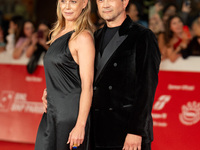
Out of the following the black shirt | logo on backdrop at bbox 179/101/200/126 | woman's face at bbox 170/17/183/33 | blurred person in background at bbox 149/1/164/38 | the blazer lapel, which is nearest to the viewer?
the blazer lapel

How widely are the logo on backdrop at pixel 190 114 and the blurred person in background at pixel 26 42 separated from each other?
7.79 ft

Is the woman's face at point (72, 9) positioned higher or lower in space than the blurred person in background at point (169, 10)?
lower

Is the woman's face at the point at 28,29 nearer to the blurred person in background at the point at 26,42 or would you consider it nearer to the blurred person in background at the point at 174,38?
the blurred person in background at the point at 26,42

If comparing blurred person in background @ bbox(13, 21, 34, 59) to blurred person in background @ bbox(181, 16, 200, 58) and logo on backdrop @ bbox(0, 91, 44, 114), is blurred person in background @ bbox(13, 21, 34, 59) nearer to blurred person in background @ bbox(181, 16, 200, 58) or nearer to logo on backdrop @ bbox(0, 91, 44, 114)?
logo on backdrop @ bbox(0, 91, 44, 114)

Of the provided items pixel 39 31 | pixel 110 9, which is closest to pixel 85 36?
pixel 110 9

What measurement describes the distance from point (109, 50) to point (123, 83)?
0.25 meters

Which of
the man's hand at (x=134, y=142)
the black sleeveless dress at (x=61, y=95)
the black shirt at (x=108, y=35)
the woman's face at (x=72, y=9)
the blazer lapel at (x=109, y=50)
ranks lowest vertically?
the man's hand at (x=134, y=142)

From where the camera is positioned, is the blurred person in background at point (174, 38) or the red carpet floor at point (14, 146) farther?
the red carpet floor at point (14, 146)

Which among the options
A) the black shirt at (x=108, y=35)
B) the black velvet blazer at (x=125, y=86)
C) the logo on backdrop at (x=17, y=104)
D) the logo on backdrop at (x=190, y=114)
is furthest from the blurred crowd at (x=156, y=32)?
the black velvet blazer at (x=125, y=86)

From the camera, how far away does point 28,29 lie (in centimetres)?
555

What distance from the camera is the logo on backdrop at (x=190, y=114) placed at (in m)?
4.39

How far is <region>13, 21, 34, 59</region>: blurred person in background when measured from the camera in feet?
17.1

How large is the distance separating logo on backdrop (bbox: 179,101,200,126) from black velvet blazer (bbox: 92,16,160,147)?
2179mm

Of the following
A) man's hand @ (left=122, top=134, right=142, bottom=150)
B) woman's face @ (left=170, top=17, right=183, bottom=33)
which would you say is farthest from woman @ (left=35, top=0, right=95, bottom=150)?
woman's face @ (left=170, top=17, right=183, bottom=33)
